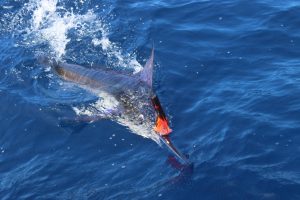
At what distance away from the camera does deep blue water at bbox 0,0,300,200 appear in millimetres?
8953

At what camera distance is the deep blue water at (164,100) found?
29.4 ft

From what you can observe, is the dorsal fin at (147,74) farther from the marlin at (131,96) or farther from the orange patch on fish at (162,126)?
the orange patch on fish at (162,126)

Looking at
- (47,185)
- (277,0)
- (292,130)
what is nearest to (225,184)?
(292,130)

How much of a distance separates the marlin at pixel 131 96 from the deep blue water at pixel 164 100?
243 mm

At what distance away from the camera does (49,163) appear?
1012cm

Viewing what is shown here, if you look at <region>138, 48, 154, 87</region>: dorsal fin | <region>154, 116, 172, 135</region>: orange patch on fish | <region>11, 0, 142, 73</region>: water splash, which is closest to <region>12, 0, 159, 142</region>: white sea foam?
<region>11, 0, 142, 73</region>: water splash

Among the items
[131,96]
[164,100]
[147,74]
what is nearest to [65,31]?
[147,74]

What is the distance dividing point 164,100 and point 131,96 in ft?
2.56

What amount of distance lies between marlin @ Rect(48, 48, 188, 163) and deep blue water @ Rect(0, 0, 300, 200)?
24 cm

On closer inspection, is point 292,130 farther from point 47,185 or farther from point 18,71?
point 18,71

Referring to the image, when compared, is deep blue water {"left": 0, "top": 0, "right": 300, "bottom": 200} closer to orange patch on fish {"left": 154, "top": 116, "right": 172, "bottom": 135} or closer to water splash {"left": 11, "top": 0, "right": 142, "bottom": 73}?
water splash {"left": 11, "top": 0, "right": 142, "bottom": 73}

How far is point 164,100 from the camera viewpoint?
36.8 feet

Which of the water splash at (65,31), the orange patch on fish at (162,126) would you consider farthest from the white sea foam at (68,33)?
the orange patch on fish at (162,126)

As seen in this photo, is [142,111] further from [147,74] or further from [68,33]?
[68,33]
